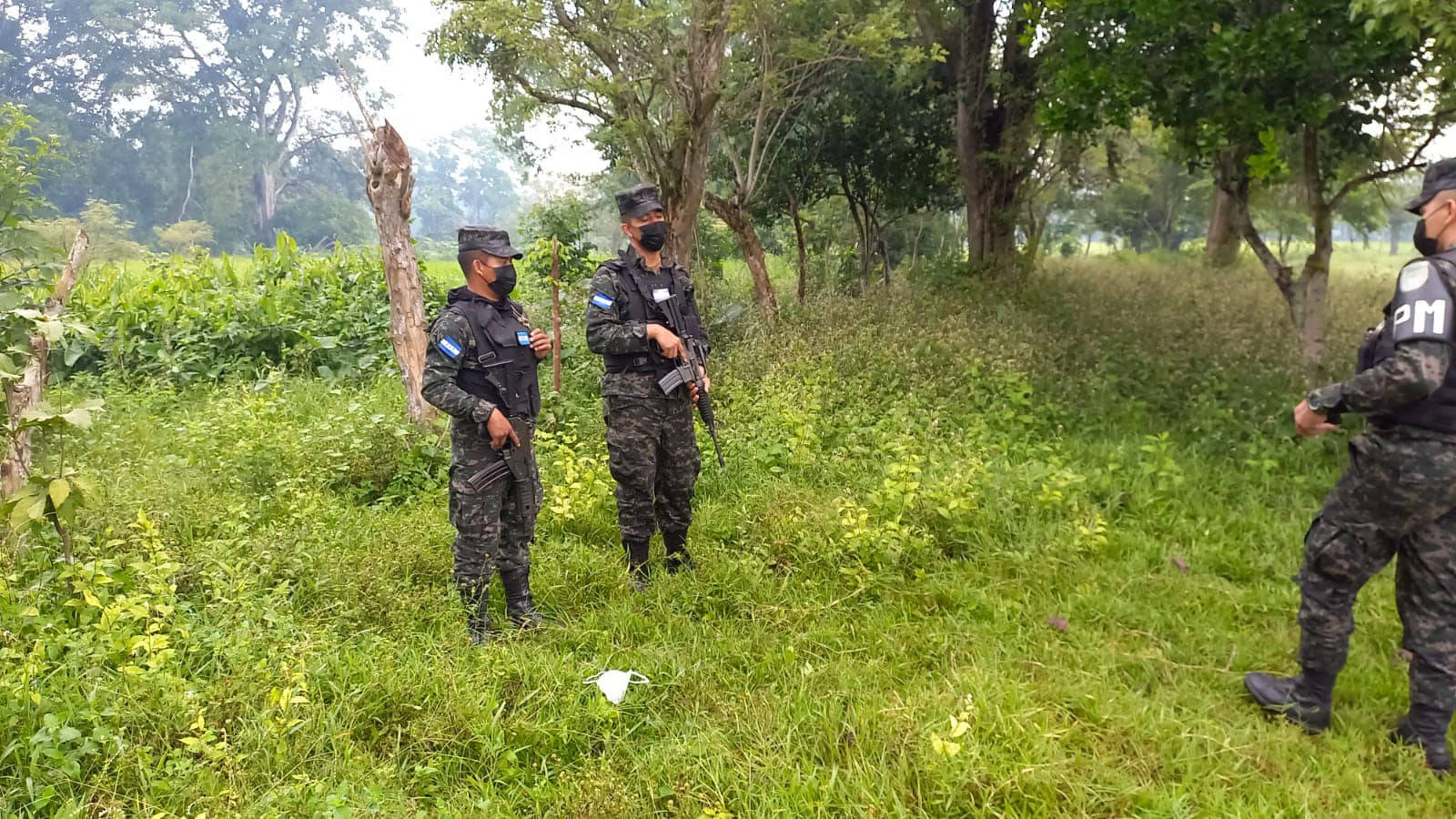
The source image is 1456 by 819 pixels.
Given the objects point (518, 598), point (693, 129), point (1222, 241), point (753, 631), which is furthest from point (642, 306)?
point (1222, 241)

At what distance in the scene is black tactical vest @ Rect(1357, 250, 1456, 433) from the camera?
238 cm

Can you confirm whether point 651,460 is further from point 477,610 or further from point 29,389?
point 29,389

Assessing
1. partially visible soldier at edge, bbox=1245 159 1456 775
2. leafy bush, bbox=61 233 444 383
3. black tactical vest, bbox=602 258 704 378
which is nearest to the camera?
partially visible soldier at edge, bbox=1245 159 1456 775

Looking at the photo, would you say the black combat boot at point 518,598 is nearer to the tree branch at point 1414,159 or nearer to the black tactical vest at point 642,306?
the black tactical vest at point 642,306

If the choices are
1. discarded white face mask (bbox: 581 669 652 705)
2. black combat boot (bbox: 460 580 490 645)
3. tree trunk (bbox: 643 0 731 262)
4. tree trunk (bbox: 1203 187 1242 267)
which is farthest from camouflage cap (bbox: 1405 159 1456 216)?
tree trunk (bbox: 1203 187 1242 267)

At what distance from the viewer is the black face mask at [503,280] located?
3223mm

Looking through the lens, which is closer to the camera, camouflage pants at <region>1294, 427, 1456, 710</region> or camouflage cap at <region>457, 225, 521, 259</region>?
camouflage pants at <region>1294, 427, 1456, 710</region>

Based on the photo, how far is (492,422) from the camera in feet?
10.2

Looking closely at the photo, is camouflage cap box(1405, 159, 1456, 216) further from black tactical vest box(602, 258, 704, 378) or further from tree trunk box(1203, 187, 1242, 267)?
tree trunk box(1203, 187, 1242, 267)

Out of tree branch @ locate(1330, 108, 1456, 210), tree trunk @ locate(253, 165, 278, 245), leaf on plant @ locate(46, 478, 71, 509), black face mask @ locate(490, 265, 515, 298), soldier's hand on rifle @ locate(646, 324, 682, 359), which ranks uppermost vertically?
tree trunk @ locate(253, 165, 278, 245)

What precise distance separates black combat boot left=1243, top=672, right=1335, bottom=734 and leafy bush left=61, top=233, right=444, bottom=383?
→ 716 centimetres

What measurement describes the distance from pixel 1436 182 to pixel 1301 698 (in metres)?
1.81

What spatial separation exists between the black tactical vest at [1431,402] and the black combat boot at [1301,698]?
92 cm

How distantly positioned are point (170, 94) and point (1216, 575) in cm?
3389
